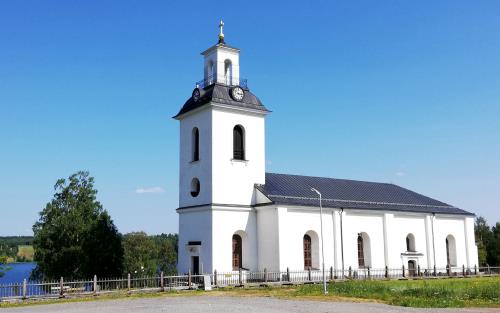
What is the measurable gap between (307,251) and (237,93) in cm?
1324

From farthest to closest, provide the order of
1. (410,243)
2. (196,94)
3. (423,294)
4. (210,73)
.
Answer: (410,243) < (210,73) < (196,94) < (423,294)

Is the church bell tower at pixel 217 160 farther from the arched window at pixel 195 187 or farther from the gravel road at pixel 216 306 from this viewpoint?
the gravel road at pixel 216 306

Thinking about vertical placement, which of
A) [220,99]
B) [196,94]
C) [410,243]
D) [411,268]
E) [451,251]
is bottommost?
[411,268]

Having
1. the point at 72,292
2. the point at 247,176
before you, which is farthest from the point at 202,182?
the point at 72,292

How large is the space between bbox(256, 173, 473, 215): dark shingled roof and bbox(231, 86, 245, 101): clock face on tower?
690 centimetres

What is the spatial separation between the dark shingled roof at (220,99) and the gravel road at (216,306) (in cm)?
1615

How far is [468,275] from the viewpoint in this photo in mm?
45312

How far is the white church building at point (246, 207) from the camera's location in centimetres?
3638

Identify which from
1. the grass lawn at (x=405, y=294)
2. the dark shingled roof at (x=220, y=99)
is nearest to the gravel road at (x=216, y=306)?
the grass lawn at (x=405, y=294)

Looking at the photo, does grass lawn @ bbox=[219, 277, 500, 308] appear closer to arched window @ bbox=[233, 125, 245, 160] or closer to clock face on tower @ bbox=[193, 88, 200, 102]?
arched window @ bbox=[233, 125, 245, 160]

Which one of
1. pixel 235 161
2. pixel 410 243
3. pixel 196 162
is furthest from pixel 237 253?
pixel 410 243

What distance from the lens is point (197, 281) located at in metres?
34.8

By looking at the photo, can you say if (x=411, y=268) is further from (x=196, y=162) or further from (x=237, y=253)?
(x=196, y=162)

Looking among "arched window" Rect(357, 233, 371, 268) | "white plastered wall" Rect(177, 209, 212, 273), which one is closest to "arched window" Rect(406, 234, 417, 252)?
"arched window" Rect(357, 233, 371, 268)
